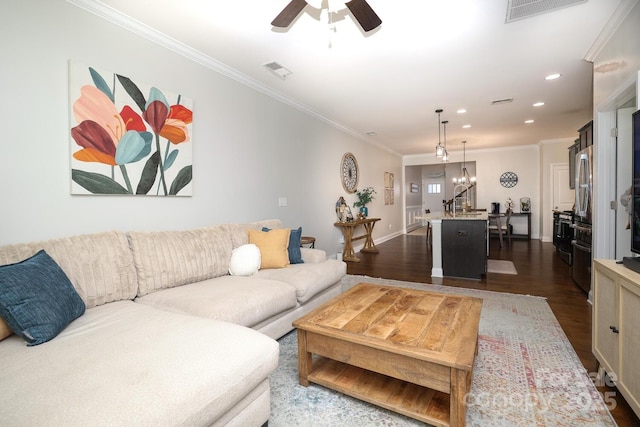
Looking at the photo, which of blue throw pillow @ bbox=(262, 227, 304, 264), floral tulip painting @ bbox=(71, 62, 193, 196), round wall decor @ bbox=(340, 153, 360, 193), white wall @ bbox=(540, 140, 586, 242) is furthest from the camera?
white wall @ bbox=(540, 140, 586, 242)

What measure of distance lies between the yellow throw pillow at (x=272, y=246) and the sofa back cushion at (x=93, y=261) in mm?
1088

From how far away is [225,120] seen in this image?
10.7ft

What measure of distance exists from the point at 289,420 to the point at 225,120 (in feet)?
9.42

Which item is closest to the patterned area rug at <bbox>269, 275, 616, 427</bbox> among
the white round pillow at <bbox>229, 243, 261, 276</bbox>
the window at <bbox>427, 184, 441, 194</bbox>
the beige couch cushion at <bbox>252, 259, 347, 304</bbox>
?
the beige couch cushion at <bbox>252, 259, 347, 304</bbox>

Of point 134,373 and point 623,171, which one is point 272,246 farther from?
point 623,171

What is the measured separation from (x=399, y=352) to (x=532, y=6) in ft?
8.74

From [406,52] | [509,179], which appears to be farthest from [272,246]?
[509,179]

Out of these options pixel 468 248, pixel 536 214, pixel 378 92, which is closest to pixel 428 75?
pixel 378 92

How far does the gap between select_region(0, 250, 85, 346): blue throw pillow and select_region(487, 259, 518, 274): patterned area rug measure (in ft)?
16.1

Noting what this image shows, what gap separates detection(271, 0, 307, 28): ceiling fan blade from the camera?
1.77 meters

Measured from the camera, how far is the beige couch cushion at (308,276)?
2480 millimetres

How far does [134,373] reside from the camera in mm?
1076

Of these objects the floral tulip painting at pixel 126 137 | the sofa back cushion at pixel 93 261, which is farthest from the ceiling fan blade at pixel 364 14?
the sofa back cushion at pixel 93 261

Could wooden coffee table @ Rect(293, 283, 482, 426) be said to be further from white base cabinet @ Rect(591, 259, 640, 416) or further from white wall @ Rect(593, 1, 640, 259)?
white wall @ Rect(593, 1, 640, 259)
